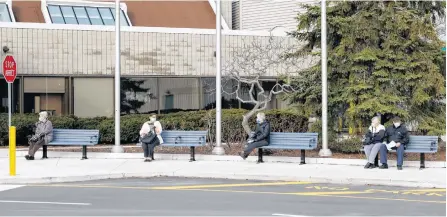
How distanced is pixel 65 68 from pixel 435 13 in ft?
40.9

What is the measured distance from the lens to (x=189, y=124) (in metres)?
25.8

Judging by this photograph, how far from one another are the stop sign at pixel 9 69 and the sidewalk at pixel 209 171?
7.12ft

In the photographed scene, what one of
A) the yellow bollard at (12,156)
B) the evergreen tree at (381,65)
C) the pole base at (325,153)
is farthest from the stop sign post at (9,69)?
the pole base at (325,153)

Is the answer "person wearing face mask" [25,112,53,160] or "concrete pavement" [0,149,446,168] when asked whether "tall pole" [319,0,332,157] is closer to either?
"concrete pavement" [0,149,446,168]

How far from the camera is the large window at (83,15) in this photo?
30.7 meters

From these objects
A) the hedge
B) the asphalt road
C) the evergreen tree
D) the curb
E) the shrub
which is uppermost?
the evergreen tree

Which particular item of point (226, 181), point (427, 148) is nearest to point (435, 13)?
point (427, 148)

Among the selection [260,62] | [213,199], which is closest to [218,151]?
[260,62]

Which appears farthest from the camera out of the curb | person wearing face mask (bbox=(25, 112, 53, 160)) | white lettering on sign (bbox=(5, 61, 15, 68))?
white lettering on sign (bbox=(5, 61, 15, 68))

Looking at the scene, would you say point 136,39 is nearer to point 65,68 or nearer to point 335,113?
point 65,68

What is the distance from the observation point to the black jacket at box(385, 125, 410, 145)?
19.1 metres

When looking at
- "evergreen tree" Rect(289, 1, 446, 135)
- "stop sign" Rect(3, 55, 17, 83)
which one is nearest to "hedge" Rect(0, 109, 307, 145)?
"stop sign" Rect(3, 55, 17, 83)

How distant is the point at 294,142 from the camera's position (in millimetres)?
20391

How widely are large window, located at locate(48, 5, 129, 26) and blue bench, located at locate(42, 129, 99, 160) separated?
925cm
